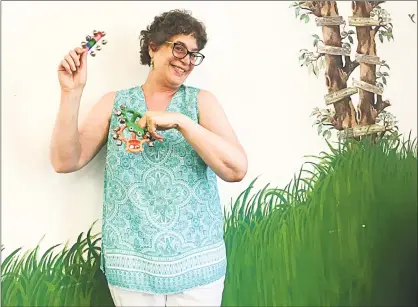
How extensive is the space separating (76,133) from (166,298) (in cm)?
38

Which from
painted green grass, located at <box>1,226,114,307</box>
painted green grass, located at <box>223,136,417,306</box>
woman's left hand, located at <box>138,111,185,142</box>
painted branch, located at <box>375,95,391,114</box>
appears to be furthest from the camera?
painted branch, located at <box>375,95,391,114</box>

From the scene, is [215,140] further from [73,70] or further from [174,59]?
[73,70]

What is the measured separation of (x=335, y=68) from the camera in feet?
4.13

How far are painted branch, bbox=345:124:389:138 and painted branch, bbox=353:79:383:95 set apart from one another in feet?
0.29

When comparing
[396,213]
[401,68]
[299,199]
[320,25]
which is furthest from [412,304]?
[320,25]

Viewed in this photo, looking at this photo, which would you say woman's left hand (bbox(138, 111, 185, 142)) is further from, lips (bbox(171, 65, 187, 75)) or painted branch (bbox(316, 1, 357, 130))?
painted branch (bbox(316, 1, 357, 130))

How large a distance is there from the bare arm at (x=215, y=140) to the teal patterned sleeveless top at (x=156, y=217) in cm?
4

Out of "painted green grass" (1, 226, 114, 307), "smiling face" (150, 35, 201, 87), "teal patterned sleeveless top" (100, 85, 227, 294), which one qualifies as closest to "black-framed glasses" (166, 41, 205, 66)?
"smiling face" (150, 35, 201, 87)

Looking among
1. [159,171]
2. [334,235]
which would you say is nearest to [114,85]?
[159,171]

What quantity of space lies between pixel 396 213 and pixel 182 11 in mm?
773

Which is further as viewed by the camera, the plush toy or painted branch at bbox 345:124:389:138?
painted branch at bbox 345:124:389:138

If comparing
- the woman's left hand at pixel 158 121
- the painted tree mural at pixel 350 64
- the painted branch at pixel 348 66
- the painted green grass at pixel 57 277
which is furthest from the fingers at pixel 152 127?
the painted branch at pixel 348 66

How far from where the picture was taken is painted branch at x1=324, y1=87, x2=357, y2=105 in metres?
1.26

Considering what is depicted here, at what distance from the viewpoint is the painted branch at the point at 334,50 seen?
48.9 inches
